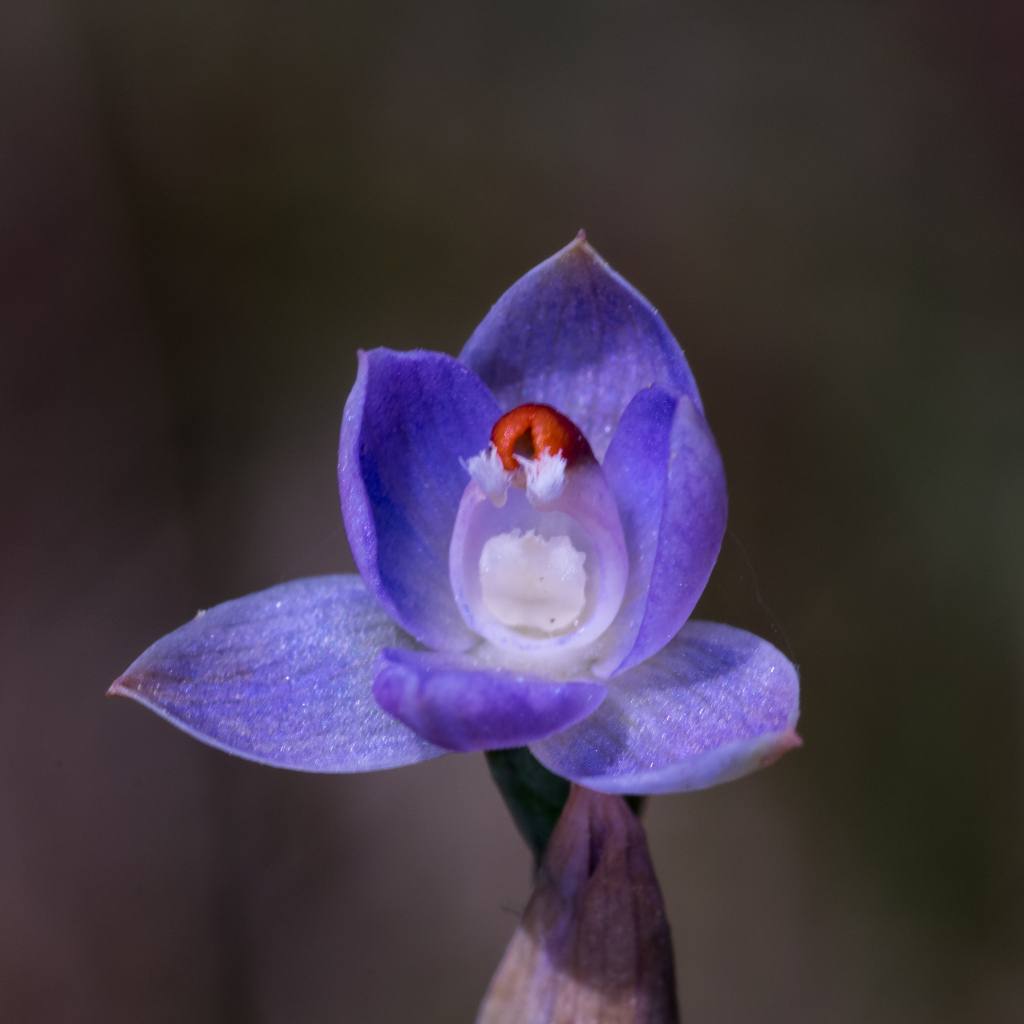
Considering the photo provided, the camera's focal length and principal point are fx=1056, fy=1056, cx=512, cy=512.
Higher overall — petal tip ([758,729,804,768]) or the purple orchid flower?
the purple orchid flower

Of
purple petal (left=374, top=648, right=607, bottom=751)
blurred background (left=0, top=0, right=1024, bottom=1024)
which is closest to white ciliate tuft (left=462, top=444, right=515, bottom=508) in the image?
purple petal (left=374, top=648, right=607, bottom=751)

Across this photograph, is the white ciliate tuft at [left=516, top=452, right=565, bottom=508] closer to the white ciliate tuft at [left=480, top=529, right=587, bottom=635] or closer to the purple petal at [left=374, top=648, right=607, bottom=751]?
the white ciliate tuft at [left=480, top=529, right=587, bottom=635]

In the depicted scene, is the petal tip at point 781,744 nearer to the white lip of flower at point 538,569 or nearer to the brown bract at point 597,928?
the brown bract at point 597,928

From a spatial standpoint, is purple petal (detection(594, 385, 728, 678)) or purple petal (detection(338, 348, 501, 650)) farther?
purple petal (detection(338, 348, 501, 650))

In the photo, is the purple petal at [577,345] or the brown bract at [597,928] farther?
the purple petal at [577,345]

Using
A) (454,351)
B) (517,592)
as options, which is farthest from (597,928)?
(454,351)

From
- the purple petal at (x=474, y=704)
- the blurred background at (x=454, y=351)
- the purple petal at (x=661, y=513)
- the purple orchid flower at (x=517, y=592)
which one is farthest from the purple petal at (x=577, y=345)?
the blurred background at (x=454, y=351)
